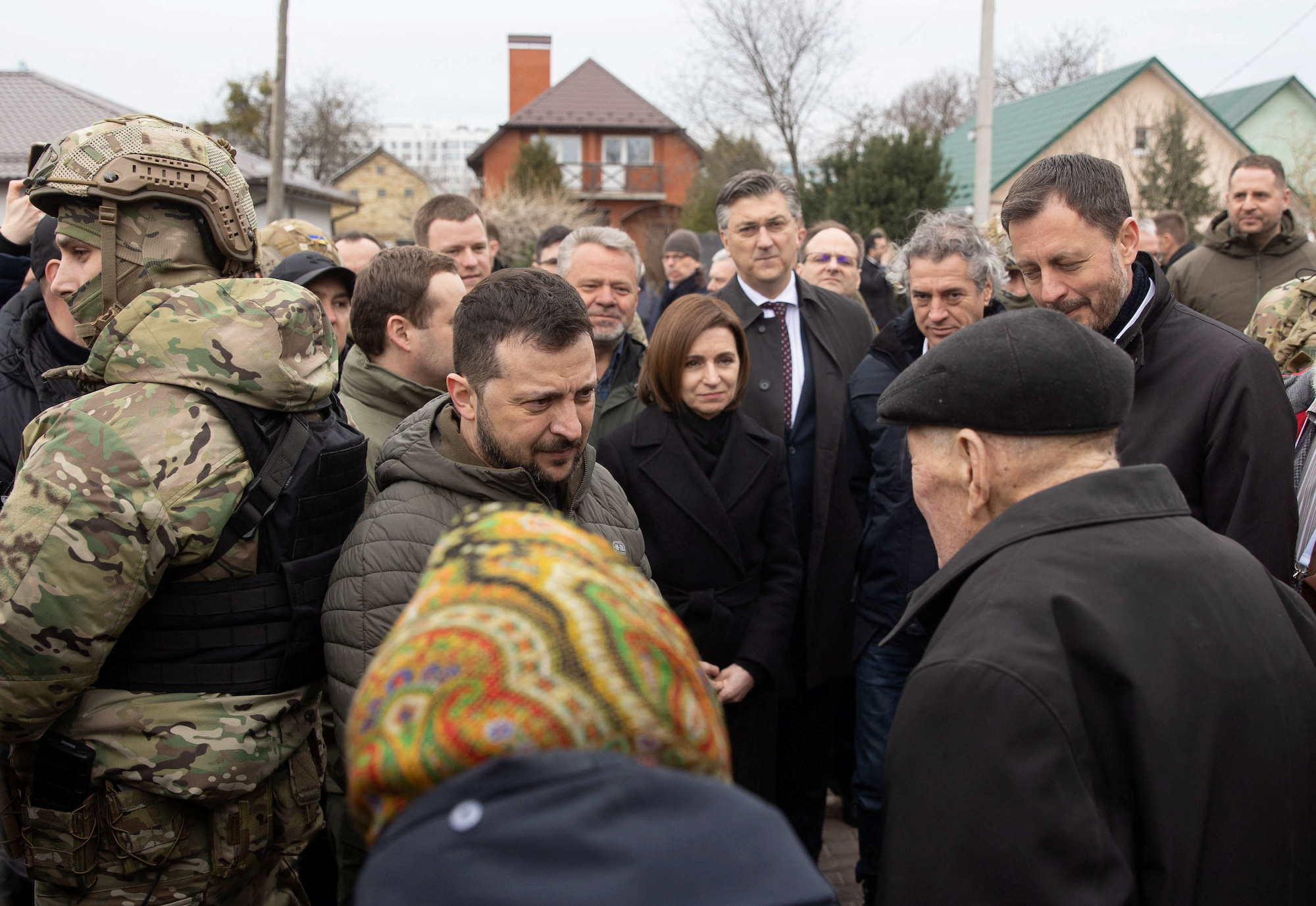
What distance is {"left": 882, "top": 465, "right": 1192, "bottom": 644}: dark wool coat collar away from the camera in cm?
159

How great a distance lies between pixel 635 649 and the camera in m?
0.92

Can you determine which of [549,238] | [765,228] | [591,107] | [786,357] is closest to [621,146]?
[591,107]

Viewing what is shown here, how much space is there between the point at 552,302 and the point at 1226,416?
1.87 metres

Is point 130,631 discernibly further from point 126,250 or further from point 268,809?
point 126,250

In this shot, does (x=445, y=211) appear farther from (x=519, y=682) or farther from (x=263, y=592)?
(x=519, y=682)

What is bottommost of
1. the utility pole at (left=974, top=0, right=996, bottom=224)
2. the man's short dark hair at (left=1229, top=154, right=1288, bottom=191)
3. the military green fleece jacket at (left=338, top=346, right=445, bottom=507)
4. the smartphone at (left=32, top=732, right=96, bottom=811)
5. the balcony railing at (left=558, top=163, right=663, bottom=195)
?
the smartphone at (left=32, top=732, right=96, bottom=811)

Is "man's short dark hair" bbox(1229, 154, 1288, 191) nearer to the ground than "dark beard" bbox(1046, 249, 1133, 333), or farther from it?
farther from it

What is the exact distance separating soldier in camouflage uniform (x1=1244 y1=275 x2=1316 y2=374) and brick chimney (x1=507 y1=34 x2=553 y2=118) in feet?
144

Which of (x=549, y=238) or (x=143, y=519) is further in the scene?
(x=549, y=238)

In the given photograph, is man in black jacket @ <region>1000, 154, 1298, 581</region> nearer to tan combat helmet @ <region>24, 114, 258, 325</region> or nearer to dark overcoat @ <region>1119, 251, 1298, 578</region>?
dark overcoat @ <region>1119, 251, 1298, 578</region>

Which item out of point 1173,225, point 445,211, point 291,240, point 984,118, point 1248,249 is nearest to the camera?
point 291,240

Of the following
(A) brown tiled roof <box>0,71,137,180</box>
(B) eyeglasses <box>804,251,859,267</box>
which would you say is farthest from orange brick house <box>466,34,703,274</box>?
(B) eyeglasses <box>804,251,859,267</box>

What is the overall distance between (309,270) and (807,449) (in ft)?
7.87

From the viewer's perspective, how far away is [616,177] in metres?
42.4
